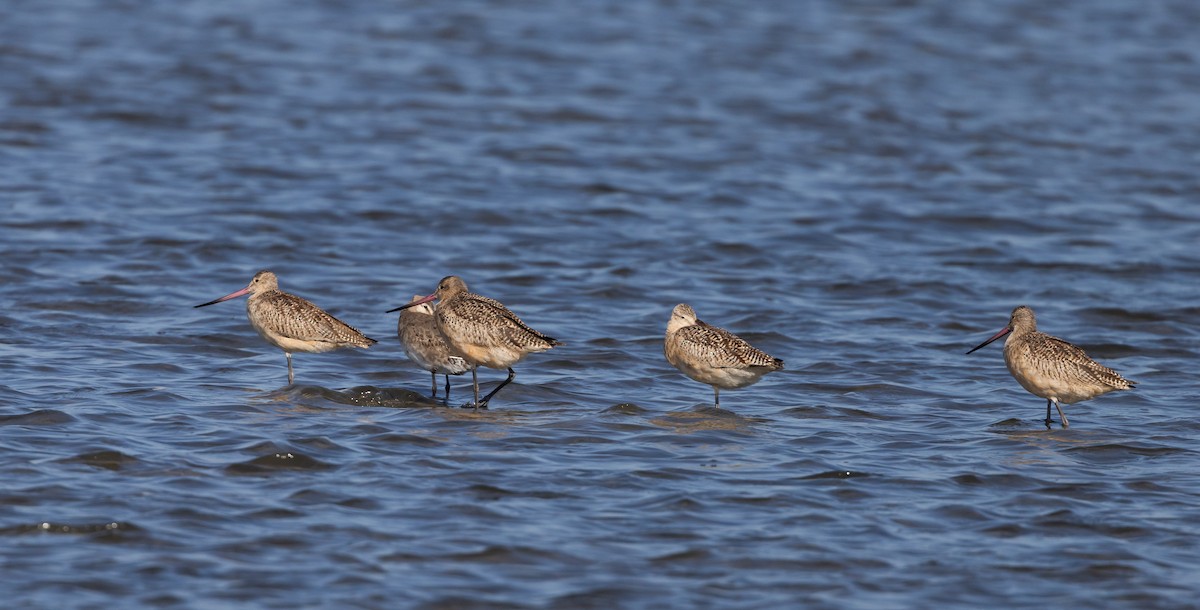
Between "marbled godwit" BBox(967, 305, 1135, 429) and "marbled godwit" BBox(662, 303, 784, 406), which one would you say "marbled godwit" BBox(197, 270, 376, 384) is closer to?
"marbled godwit" BBox(662, 303, 784, 406)

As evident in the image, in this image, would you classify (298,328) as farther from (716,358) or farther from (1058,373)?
(1058,373)

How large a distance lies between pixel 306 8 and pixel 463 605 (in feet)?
63.1

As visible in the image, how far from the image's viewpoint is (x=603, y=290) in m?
12.6

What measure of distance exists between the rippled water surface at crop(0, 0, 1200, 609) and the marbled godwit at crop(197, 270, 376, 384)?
27 cm

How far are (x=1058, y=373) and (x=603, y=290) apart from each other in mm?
4321

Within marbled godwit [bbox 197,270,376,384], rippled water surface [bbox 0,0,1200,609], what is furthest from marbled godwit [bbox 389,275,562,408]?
marbled godwit [bbox 197,270,376,384]

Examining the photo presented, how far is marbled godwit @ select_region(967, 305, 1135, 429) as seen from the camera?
9.08 meters

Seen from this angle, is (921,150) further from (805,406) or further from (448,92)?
(805,406)

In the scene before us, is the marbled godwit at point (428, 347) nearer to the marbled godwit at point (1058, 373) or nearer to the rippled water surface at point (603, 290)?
the rippled water surface at point (603, 290)

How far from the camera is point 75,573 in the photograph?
6285 mm

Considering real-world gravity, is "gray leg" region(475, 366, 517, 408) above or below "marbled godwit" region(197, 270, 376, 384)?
below

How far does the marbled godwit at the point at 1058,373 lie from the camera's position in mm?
9078

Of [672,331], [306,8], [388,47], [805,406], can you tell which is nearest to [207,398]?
[672,331]

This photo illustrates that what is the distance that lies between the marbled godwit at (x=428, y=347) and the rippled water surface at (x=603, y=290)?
0.22 metres
